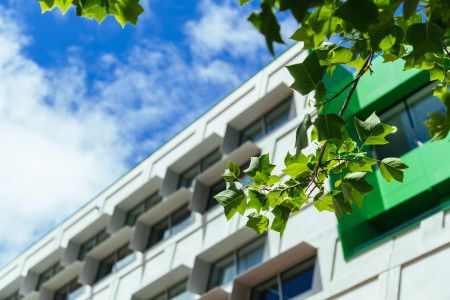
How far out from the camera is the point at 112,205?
2552cm

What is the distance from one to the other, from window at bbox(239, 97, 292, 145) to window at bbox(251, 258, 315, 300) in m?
5.78

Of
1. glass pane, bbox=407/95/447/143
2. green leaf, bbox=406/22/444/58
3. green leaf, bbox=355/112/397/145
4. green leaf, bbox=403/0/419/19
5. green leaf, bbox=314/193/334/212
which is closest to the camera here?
green leaf, bbox=403/0/419/19

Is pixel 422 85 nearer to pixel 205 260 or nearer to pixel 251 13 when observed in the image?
pixel 205 260

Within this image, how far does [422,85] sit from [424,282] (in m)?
5.96

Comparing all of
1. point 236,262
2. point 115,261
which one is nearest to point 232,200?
point 236,262

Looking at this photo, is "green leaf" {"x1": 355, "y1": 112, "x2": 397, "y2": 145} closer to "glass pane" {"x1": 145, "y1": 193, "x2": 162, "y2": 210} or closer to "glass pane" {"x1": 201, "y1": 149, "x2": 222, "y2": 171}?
"glass pane" {"x1": 201, "y1": 149, "x2": 222, "y2": 171}

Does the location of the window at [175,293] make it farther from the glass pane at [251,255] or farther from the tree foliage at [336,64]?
the tree foliage at [336,64]

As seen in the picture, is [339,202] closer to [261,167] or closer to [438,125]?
[261,167]

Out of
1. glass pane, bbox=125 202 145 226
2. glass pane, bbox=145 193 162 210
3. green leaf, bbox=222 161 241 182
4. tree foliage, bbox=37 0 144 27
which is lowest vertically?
green leaf, bbox=222 161 241 182

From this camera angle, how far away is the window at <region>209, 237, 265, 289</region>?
17.7m

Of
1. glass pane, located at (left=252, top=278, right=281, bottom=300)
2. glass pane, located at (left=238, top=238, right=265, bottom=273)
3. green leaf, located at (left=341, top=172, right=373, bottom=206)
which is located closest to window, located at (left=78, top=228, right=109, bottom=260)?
glass pane, located at (left=238, top=238, right=265, bottom=273)

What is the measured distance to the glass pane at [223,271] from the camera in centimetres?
1833

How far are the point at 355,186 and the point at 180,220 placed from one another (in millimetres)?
18136

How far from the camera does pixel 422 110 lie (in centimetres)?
1575
